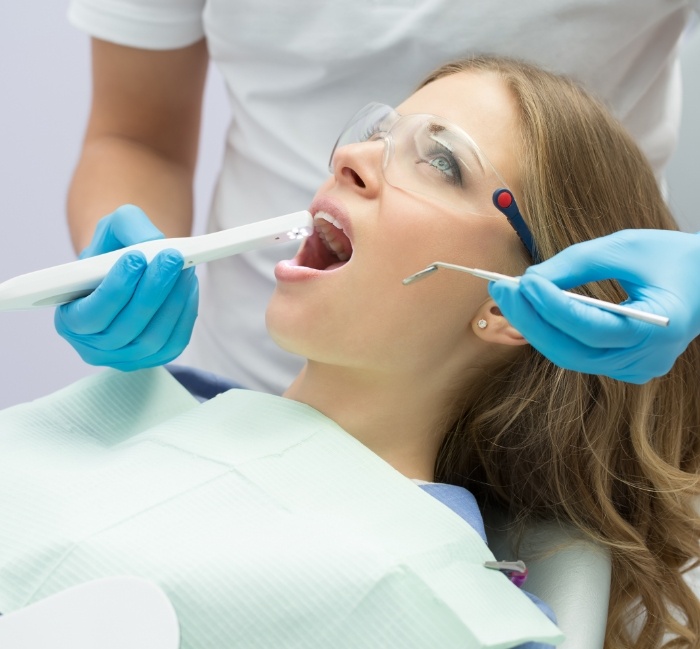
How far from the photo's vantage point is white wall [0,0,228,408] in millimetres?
2771

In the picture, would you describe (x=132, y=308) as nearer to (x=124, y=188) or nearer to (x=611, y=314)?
(x=124, y=188)

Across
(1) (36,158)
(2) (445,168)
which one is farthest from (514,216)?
(1) (36,158)

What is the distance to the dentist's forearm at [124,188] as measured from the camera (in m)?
1.77

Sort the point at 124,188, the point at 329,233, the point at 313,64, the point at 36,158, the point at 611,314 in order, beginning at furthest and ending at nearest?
the point at 36,158 → the point at 124,188 → the point at 313,64 → the point at 329,233 → the point at 611,314

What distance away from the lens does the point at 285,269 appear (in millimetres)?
1352

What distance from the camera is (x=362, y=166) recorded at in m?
1.33

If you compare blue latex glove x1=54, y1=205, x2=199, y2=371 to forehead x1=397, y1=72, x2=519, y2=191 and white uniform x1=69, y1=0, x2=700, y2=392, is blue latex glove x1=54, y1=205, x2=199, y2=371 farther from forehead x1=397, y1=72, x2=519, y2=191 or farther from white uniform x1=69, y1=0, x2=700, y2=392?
forehead x1=397, y1=72, x2=519, y2=191

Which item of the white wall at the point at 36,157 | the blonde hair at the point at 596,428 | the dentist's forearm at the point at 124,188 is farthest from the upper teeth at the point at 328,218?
the white wall at the point at 36,157

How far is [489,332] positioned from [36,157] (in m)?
1.89

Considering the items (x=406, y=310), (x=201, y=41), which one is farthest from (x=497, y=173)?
(x=201, y=41)

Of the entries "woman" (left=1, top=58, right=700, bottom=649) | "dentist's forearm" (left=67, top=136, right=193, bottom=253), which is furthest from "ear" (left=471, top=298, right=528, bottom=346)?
"dentist's forearm" (left=67, top=136, right=193, bottom=253)

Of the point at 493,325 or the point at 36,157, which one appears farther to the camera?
the point at 36,157

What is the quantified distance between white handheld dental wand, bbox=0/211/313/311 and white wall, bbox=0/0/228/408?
1.58 metres

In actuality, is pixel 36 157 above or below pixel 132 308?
below
